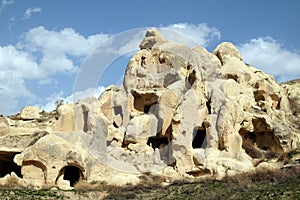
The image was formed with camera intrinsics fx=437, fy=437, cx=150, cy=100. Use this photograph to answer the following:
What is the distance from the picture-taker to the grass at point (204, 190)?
1587 centimetres

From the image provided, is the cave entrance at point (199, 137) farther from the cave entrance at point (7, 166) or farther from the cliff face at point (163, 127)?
the cave entrance at point (7, 166)

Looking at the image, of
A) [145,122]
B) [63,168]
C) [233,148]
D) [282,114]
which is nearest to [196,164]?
[233,148]

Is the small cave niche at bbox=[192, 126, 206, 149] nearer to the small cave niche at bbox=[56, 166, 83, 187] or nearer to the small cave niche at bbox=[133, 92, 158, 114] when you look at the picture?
the small cave niche at bbox=[133, 92, 158, 114]

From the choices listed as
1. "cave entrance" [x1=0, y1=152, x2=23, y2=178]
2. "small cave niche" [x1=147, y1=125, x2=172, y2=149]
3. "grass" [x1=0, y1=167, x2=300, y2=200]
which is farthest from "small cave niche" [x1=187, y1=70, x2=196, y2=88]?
"cave entrance" [x1=0, y1=152, x2=23, y2=178]

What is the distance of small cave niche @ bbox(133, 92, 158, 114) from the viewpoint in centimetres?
2997

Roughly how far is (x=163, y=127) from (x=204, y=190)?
30.6ft

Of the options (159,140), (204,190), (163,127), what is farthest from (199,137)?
(204,190)

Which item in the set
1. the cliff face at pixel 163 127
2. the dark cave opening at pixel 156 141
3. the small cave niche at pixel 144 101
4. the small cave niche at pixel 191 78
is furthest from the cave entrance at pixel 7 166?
the small cave niche at pixel 191 78

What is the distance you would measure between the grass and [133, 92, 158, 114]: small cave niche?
8578 millimetres

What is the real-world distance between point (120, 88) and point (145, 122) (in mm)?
5238

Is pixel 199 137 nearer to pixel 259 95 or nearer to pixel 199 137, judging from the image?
pixel 199 137

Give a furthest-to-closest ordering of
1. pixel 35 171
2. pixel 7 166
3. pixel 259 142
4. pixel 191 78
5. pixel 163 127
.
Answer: pixel 191 78
pixel 259 142
pixel 163 127
pixel 7 166
pixel 35 171

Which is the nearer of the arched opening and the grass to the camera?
the grass

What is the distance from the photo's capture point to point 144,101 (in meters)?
30.3
